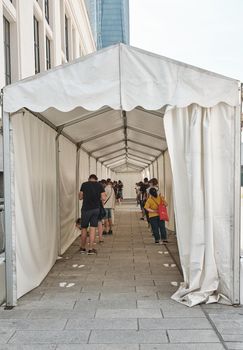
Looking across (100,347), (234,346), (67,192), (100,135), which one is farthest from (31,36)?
(234,346)

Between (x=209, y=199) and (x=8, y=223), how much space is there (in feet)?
8.49

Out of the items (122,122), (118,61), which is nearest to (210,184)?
(118,61)

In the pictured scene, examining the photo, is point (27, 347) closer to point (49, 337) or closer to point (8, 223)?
point (49, 337)

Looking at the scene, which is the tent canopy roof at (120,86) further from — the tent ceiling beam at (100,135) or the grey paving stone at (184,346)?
the tent ceiling beam at (100,135)

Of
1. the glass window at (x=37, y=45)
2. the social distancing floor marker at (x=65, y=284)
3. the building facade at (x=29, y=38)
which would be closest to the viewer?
the social distancing floor marker at (x=65, y=284)

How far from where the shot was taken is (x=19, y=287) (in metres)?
5.83

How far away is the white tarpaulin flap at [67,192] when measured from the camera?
31.6 feet

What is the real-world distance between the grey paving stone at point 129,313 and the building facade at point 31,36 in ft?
23.3

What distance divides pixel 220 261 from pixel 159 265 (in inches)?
106

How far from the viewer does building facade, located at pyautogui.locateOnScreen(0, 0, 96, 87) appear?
12139 mm

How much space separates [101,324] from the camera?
188 inches

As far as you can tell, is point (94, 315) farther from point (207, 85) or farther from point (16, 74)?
point (16, 74)

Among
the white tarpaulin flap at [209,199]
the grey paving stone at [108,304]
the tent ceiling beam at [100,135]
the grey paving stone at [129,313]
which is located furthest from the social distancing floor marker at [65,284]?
the tent ceiling beam at [100,135]

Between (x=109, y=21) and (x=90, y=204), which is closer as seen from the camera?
(x=90, y=204)
